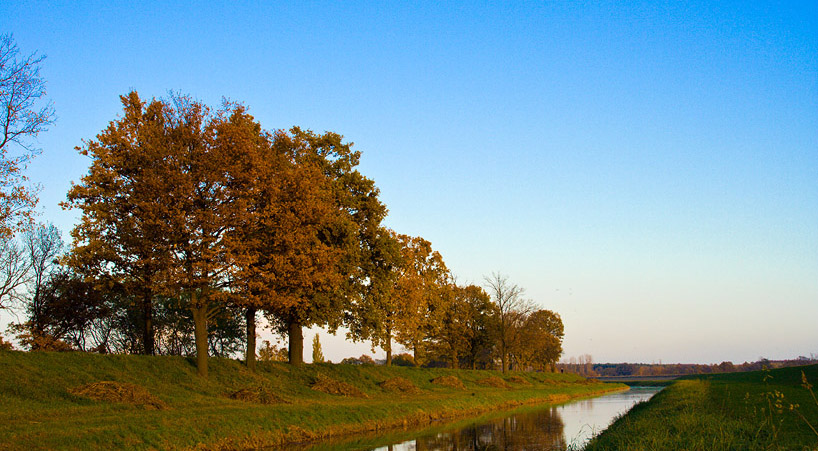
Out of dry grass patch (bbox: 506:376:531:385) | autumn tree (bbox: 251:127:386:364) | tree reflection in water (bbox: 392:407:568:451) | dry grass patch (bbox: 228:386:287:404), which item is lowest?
dry grass patch (bbox: 506:376:531:385)

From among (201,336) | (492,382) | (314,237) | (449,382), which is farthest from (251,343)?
(492,382)

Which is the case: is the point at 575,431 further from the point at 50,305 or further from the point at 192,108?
the point at 50,305

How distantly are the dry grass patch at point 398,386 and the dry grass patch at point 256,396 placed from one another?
47.1ft

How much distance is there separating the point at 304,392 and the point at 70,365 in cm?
1262

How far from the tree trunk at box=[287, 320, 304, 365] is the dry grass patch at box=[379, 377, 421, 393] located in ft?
21.3

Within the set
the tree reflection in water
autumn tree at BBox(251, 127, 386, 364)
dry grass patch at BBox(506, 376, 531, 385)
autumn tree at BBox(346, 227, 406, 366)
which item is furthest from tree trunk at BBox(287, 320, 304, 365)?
dry grass patch at BBox(506, 376, 531, 385)

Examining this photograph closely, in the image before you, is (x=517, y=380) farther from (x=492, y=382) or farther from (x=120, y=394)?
(x=120, y=394)

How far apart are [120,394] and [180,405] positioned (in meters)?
2.42

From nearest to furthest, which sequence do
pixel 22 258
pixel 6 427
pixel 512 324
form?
pixel 6 427
pixel 22 258
pixel 512 324

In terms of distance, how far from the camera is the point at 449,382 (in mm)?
53125

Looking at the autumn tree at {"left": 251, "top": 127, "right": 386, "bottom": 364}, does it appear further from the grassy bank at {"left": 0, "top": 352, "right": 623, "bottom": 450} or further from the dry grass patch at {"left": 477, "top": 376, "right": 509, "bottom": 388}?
the dry grass patch at {"left": 477, "top": 376, "right": 509, "bottom": 388}

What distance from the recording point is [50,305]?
4731 cm

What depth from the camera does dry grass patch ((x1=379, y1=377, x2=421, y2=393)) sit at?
138 feet

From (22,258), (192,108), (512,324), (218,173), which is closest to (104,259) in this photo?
(218,173)
